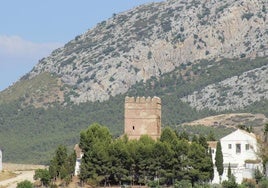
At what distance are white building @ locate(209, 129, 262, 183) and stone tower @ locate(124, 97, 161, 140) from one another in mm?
8696

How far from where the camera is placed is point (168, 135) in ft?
352

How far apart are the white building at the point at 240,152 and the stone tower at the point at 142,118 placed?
870 centimetres

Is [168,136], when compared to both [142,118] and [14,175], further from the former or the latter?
[14,175]

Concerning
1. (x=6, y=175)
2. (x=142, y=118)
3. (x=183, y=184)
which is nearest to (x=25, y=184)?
(x=183, y=184)

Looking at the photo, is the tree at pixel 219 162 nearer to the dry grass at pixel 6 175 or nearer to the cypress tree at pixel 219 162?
the cypress tree at pixel 219 162

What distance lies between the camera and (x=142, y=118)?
115688 millimetres

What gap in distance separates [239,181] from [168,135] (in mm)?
9119

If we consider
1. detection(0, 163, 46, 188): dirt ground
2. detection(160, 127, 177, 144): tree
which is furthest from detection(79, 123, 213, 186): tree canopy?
detection(0, 163, 46, 188): dirt ground

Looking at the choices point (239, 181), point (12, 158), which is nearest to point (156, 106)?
point (239, 181)

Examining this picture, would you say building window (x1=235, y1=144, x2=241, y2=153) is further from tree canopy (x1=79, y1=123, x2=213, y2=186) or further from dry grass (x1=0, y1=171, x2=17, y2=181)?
dry grass (x1=0, y1=171, x2=17, y2=181)

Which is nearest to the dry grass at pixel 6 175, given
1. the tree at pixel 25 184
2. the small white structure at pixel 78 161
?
the small white structure at pixel 78 161

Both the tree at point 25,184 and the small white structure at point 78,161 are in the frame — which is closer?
the tree at point 25,184

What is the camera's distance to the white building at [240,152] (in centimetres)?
10594

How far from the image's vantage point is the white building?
106m
